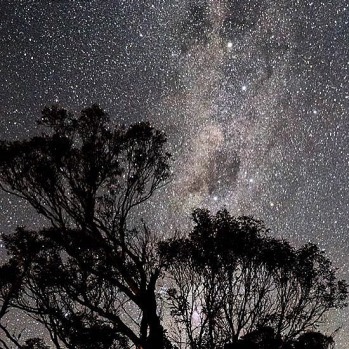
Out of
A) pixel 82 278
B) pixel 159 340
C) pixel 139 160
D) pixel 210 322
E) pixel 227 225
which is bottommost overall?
pixel 159 340

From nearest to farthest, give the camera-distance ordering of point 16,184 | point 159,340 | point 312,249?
1. point 159,340
2. point 16,184
3. point 312,249

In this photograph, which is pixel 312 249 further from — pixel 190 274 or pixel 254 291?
pixel 190 274

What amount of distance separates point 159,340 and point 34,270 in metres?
4.80

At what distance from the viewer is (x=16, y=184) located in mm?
12000

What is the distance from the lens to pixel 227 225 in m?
13.0

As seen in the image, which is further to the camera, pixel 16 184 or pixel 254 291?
pixel 254 291

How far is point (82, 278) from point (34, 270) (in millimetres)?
1769

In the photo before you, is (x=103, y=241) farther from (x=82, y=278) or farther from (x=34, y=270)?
(x=34, y=270)

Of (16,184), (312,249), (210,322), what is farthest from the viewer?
(312,249)

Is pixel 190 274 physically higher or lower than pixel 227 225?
lower

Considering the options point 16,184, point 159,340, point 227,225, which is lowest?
point 159,340

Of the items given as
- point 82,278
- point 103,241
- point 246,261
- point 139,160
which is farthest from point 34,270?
point 246,261

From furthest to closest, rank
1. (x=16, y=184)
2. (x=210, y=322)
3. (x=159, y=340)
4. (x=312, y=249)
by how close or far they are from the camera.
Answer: (x=312, y=249) < (x=210, y=322) < (x=16, y=184) < (x=159, y=340)

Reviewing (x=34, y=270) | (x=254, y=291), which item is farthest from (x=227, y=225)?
(x=34, y=270)
